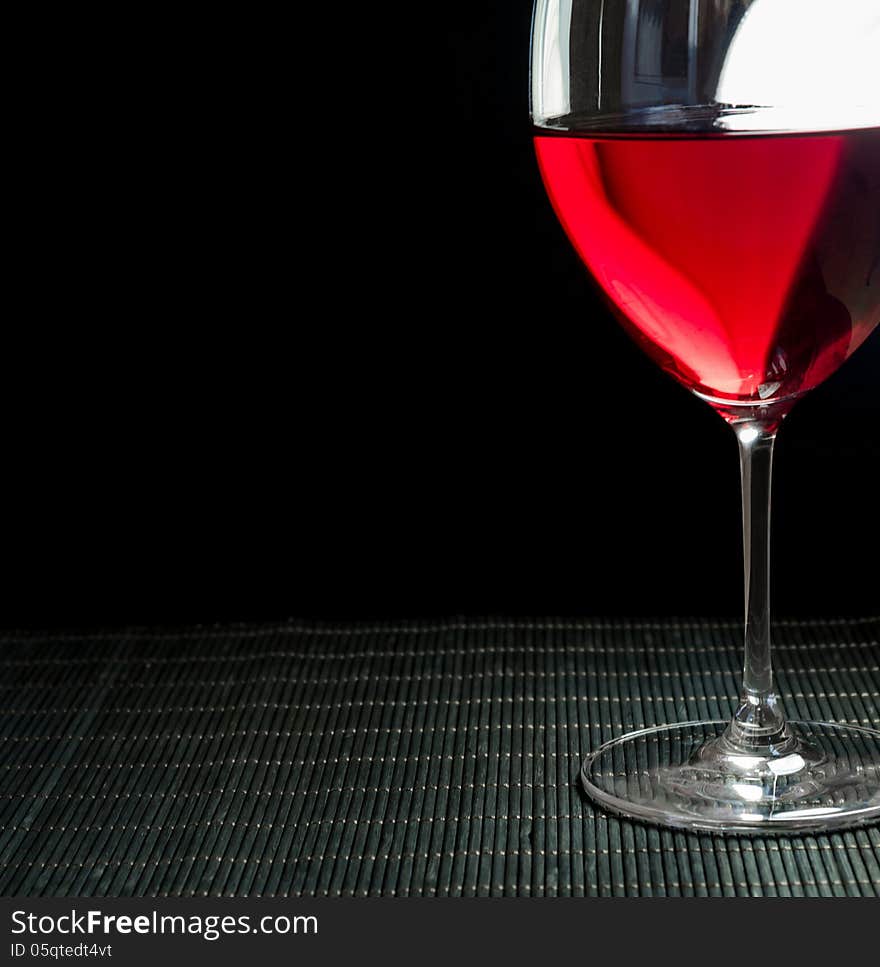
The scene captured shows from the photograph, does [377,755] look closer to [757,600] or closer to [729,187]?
[757,600]

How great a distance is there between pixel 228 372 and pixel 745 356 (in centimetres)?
56

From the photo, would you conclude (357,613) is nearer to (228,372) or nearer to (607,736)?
(228,372)

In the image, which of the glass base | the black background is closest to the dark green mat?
the glass base

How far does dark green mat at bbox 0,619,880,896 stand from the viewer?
608 mm

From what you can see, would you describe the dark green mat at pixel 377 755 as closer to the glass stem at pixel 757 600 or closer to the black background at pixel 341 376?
the glass stem at pixel 757 600

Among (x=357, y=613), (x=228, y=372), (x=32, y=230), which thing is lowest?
(x=357, y=613)

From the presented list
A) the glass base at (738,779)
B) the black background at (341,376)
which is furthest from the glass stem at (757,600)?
the black background at (341,376)

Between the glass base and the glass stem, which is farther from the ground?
the glass stem

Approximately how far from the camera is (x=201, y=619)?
1.12 meters

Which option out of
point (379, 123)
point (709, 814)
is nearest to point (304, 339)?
point (379, 123)

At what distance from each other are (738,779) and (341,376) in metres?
0.52

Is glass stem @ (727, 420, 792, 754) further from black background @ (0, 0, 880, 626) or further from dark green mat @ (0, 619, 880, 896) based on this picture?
black background @ (0, 0, 880, 626)

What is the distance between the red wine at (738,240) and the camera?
59 centimetres

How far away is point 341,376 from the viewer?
1.11 meters
